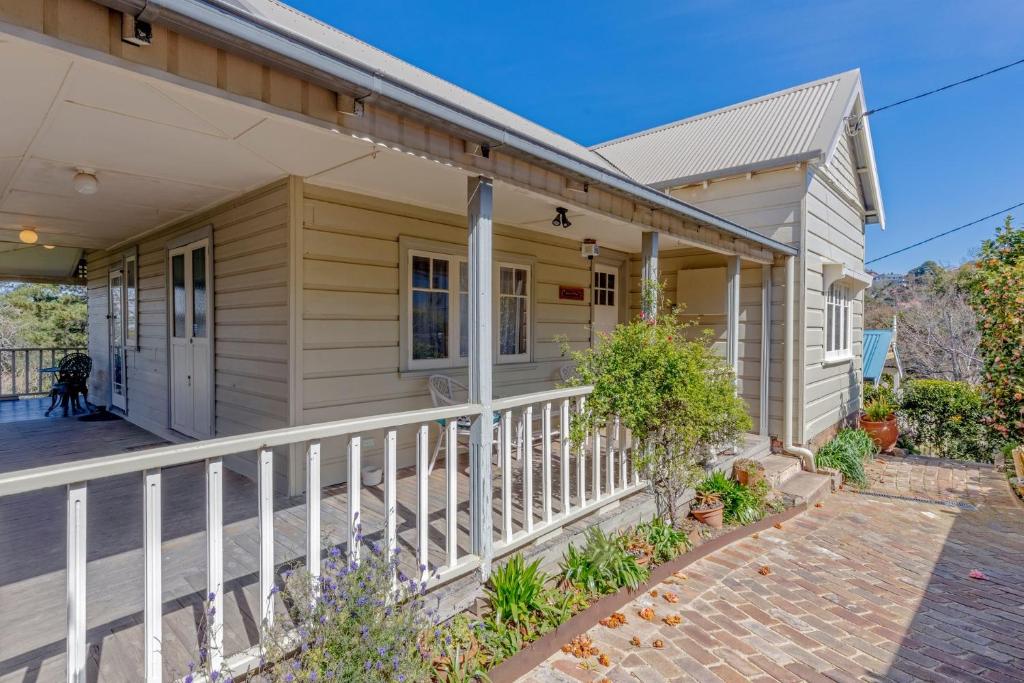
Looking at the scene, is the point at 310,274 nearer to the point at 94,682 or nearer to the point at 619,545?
the point at 94,682

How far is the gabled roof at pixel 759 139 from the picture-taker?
22.2 ft

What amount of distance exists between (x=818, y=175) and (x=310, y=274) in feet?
22.2

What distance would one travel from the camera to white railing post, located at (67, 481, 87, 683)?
5.10 feet

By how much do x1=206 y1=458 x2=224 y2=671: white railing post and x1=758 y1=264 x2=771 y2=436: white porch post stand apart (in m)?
6.48

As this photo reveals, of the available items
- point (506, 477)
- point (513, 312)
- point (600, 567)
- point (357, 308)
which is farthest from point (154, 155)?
point (600, 567)

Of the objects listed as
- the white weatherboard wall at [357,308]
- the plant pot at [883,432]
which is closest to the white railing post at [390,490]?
the white weatherboard wall at [357,308]

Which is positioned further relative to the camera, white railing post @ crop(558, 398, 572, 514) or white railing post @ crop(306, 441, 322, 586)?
white railing post @ crop(558, 398, 572, 514)

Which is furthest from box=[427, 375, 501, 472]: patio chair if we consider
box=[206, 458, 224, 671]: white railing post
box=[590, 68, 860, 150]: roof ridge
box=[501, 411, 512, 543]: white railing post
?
box=[590, 68, 860, 150]: roof ridge

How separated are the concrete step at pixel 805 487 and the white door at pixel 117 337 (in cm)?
871

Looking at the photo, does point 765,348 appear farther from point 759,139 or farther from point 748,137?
point 748,137

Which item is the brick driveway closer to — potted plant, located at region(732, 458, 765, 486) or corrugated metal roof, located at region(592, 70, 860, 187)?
potted plant, located at region(732, 458, 765, 486)

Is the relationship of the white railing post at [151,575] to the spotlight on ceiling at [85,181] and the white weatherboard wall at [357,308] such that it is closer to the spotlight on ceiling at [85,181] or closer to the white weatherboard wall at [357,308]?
the white weatherboard wall at [357,308]

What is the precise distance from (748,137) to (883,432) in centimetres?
526

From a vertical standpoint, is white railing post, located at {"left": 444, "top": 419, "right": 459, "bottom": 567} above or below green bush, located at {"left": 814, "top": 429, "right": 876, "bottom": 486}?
above
